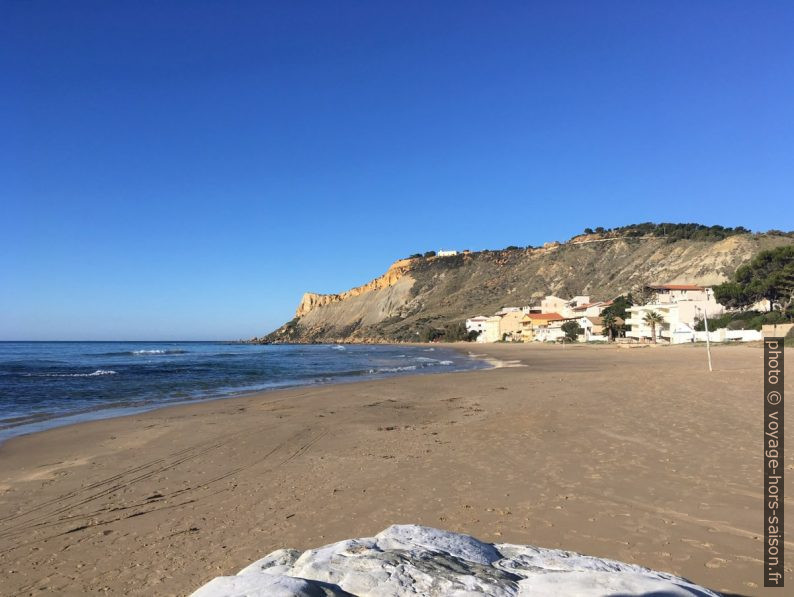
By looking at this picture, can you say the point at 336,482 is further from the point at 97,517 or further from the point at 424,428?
the point at 424,428

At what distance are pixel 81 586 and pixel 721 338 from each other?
52.1 m

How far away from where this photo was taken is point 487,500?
609cm

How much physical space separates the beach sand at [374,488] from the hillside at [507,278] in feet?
263

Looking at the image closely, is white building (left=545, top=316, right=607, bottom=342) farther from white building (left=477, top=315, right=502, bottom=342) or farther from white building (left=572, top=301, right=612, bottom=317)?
white building (left=477, top=315, right=502, bottom=342)

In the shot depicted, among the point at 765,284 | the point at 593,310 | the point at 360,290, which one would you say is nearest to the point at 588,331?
the point at 593,310

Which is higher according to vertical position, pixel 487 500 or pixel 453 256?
pixel 453 256

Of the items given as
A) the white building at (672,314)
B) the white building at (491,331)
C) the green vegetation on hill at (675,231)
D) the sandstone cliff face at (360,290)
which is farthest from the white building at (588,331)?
the sandstone cliff face at (360,290)

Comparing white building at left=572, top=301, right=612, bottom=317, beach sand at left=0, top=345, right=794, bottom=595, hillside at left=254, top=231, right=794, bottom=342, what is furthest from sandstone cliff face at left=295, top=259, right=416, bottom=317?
beach sand at left=0, top=345, right=794, bottom=595

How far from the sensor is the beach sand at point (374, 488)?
4.65m

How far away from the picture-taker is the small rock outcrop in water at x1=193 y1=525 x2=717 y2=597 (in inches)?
84.7

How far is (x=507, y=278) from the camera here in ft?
409

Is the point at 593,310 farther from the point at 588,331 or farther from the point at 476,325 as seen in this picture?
the point at 476,325

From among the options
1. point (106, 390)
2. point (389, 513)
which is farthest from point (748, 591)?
point (106, 390)

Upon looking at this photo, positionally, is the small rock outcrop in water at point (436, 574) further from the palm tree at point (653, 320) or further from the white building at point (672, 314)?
the white building at point (672, 314)
